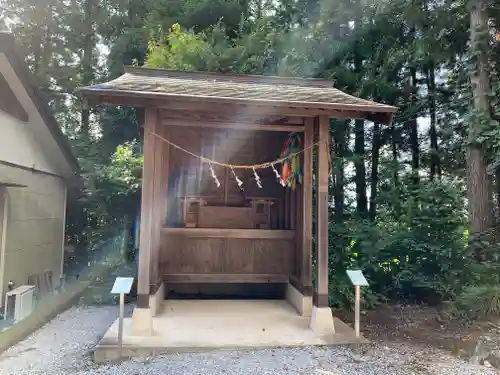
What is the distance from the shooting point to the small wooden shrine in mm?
4293

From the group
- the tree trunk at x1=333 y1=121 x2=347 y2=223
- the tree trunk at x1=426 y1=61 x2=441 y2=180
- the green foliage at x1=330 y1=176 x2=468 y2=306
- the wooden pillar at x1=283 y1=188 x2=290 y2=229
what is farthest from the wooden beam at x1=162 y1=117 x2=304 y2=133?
the tree trunk at x1=426 y1=61 x2=441 y2=180

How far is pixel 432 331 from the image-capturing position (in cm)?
505

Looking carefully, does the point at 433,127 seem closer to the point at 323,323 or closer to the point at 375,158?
the point at 375,158

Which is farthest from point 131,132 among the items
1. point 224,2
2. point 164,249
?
point 164,249

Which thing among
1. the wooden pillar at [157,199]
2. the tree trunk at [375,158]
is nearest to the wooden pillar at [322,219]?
the wooden pillar at [157,199]

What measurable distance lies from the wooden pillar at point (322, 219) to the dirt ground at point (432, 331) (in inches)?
35.3

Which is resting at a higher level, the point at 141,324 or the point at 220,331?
the point at 141,324

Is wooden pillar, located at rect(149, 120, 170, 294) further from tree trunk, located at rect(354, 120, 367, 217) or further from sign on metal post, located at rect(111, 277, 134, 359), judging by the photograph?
tree trunk, located at rect(354, 120, 367, 217)

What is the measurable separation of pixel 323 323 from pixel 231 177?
9.62ft

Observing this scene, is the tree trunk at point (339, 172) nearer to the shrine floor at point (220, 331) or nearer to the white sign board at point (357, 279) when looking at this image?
the shrine floor at point (220, 331)

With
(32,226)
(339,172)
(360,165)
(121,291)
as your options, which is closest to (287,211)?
(339,172)

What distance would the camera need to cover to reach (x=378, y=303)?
6414mm

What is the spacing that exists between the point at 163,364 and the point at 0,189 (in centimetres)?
386

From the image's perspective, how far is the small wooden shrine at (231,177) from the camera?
429 cm
